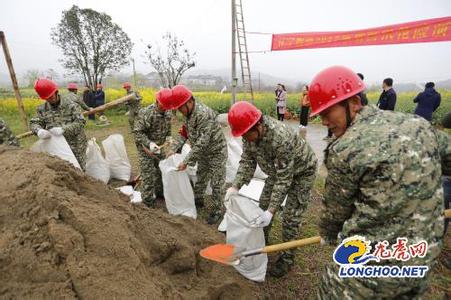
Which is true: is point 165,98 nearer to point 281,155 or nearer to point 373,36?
point 281,155

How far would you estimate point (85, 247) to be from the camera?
1.66 m

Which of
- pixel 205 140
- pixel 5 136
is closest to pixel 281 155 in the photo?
pixel 205 140

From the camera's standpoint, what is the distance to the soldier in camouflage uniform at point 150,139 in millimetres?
3760

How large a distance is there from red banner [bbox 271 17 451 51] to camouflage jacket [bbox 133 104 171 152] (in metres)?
7.13

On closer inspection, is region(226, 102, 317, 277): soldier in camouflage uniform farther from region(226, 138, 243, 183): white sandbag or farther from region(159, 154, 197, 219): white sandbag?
region(226, 138, 243, 183): white sandbag

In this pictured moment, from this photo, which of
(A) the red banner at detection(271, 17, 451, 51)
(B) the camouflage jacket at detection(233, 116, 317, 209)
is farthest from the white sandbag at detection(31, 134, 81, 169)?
(A) the red banner at detection(271, 17, 451, 51)

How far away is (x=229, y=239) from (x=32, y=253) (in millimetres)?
1435

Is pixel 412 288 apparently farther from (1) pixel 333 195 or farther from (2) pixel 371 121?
(2) pixel 371 121

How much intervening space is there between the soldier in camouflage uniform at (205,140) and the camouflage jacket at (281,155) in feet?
2.78

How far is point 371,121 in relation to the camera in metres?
1.28

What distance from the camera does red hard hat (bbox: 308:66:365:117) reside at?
4.45 ft

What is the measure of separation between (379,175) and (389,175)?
0.12 feet

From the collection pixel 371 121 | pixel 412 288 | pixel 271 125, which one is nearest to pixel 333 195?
pixel 371 121

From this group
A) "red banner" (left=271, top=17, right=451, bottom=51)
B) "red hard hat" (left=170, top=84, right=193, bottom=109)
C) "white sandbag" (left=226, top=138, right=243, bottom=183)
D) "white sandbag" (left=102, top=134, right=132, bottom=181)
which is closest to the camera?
"red hard hat" (left=170, top=84, right=193, bottom=109)
